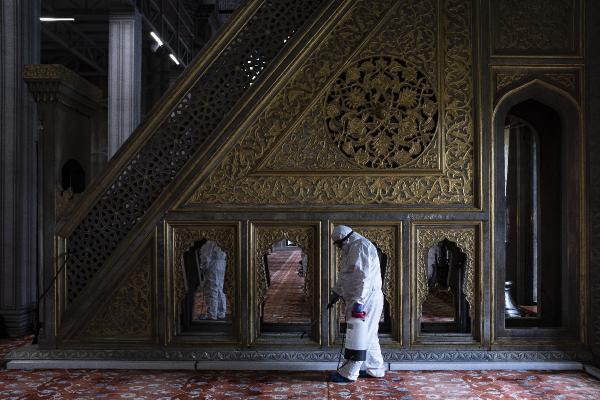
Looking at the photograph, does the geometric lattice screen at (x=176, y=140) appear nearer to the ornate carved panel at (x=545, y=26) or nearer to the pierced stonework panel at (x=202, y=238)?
the pierced stonework panel at (x=202, y=238)

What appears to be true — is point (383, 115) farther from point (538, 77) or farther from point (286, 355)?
point (286, 355)

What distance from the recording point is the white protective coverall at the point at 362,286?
471 cm

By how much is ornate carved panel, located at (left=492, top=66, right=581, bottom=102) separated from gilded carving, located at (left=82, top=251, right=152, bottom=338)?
3532 mm

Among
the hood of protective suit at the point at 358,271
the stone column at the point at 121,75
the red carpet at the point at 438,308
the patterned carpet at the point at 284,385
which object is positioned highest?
the stone column at the point at 121,75

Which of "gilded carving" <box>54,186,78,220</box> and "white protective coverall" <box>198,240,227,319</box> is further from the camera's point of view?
"white protective coverall" <box>198,240,227,319</box>

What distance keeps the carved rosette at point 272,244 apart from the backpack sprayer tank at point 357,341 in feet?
2.19

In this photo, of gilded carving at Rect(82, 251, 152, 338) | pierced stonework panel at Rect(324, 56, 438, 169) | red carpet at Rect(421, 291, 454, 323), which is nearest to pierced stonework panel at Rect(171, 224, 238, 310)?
gilded carving at Rect(82, 251, 152, 338)

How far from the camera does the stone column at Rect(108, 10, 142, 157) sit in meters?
10.9

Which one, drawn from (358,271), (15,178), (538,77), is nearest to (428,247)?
(358,271)

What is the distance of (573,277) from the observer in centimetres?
528

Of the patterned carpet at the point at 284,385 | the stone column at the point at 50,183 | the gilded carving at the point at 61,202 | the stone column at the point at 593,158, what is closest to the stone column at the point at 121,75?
the stone column at the point at 50,183

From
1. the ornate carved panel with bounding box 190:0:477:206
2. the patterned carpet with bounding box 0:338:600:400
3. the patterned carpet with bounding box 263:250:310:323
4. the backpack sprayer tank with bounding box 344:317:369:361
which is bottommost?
the patterned carpet with bounding box 0:338:600:400

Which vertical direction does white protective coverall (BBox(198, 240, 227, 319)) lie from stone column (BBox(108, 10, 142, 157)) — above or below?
below

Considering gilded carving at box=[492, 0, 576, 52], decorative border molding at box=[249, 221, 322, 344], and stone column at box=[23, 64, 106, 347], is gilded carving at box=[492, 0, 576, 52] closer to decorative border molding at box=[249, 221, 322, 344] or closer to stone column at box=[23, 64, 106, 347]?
decorative border molding at box=[249, 221, 322, 344]
